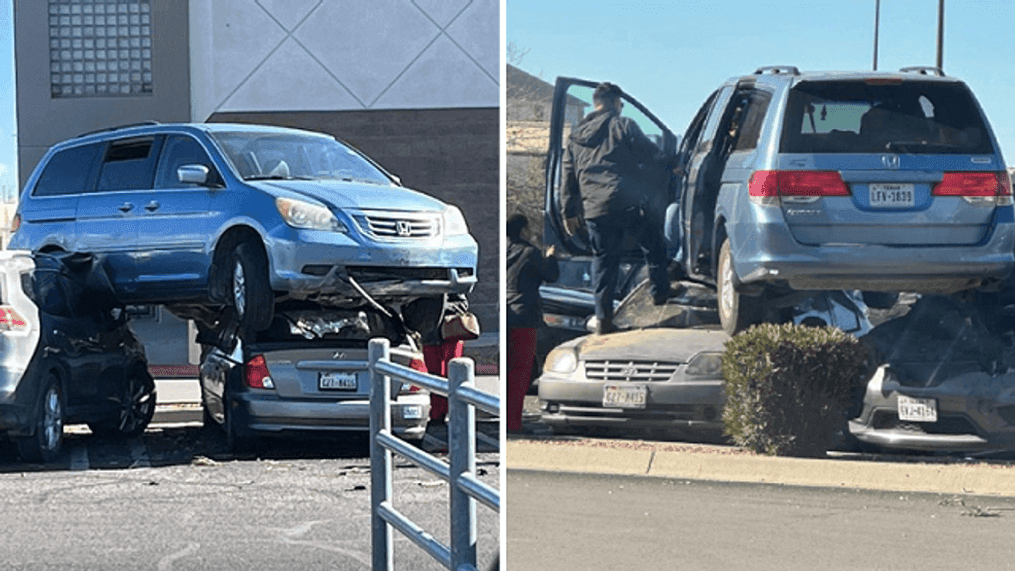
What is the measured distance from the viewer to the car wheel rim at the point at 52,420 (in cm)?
576

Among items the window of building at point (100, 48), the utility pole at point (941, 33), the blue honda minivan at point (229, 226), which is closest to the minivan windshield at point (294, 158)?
the blue honda minivan at point (229, 226)

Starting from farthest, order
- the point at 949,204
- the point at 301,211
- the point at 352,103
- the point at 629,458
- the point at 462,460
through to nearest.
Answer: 1. the point at 352,103
2. the point at 301,211
3. the point at 462,460
4. the point at 629,458
5. the point at 949,204

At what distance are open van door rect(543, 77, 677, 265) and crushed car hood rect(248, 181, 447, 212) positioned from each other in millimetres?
3981

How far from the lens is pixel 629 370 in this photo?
181 cm

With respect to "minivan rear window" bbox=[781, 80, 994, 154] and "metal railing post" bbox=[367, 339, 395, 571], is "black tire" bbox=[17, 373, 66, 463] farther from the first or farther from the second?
"minivan rear window" bbox=[781, 80, 994, 154]

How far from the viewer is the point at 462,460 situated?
2586 mm

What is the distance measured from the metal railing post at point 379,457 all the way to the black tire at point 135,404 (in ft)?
9.07

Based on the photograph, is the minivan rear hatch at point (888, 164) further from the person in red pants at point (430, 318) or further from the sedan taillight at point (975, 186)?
the person in red pants at point (430, 318)

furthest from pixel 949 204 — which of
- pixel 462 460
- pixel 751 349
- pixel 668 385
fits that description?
pixel 462 460

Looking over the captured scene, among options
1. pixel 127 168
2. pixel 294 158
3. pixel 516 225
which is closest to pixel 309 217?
pixel 294 158

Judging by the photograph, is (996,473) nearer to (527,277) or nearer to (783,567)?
(783,567)

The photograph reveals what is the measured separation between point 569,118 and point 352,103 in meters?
5.12

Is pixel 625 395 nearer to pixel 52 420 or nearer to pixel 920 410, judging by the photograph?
pixel 920 410

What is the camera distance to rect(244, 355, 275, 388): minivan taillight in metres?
5.95
